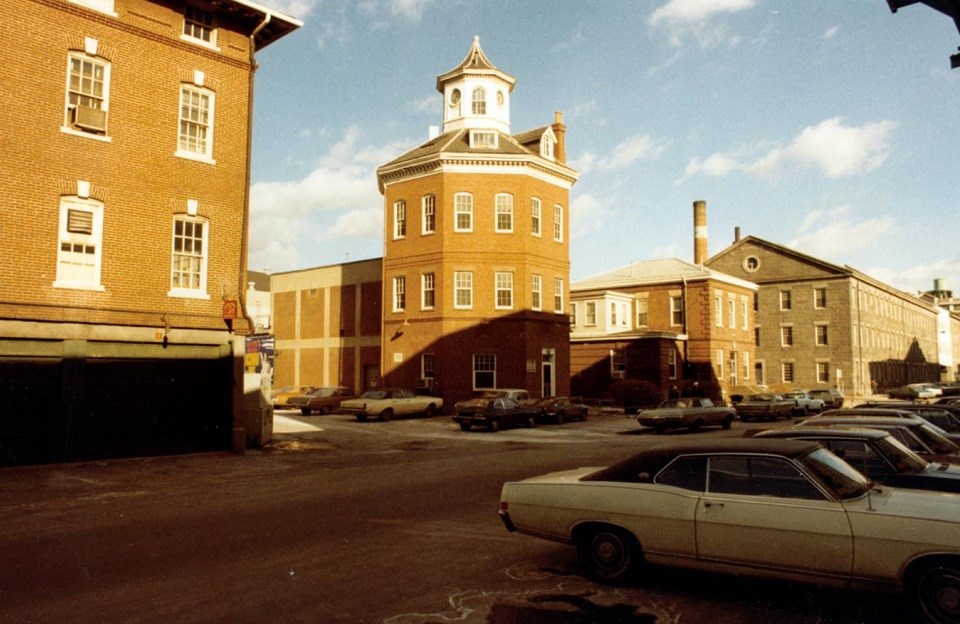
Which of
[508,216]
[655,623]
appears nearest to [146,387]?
[655,623]

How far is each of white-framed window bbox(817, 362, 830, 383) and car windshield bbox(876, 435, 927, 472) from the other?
186ft

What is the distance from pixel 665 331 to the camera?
47062 mm

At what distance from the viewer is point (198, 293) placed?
18641 millimetres

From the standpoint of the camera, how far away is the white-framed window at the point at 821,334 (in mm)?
59875

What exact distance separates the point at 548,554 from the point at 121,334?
44.4 feet

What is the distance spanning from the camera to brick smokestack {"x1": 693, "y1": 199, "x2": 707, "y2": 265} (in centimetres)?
6144

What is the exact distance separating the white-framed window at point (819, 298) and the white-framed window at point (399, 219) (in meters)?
41.1

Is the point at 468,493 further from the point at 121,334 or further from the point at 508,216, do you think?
the point at 508,216

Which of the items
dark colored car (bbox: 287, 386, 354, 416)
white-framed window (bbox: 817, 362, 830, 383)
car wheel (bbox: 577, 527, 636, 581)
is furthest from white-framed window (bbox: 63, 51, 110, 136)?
white-framed window (bbox: 817, 362, 830, 383)

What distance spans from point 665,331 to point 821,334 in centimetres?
2164

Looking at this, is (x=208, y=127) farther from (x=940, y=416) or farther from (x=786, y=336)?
(x=786, y=336)

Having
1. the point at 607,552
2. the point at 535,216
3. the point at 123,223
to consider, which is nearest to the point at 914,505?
the point at 607,552

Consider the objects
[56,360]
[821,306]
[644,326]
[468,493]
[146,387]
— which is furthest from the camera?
[821,306]

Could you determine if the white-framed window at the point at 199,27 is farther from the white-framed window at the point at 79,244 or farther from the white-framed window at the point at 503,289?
the white-framed window at the point at 503,289
